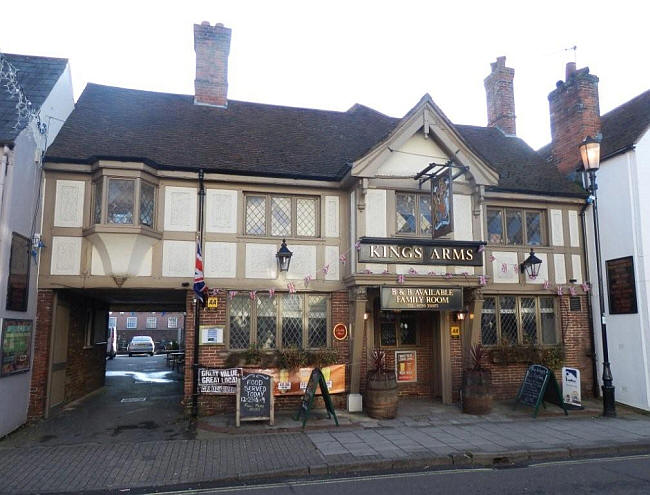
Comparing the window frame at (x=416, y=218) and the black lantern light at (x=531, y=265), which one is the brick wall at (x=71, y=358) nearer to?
the window frame at (x=416, y=218)

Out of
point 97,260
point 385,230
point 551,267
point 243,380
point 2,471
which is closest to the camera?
A: point 2,471

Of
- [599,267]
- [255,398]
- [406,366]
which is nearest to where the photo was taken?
[255,398]

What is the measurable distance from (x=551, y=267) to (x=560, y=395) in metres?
3.69

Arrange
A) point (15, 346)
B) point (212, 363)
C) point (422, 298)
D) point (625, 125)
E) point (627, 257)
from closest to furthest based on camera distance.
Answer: point (15, 346) → point (212, 363) → point (422, 298) → point (627, 257) → point (625, 125)

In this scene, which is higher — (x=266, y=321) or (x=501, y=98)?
(x=501, y=98)

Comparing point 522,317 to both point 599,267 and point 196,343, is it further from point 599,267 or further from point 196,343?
point 196,343

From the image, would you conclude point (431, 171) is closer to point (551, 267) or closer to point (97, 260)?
point (551, 267)

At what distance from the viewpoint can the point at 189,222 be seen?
463 inches

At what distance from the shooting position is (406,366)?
44.4 feet

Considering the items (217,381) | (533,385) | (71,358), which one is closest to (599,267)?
(533,385)

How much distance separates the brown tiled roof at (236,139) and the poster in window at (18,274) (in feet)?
7.45

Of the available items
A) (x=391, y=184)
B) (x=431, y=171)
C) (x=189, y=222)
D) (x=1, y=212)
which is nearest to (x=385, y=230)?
(x=391, y=184)

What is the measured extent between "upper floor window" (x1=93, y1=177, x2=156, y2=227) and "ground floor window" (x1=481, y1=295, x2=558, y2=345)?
9094 mm

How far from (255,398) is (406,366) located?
16.1 ft
